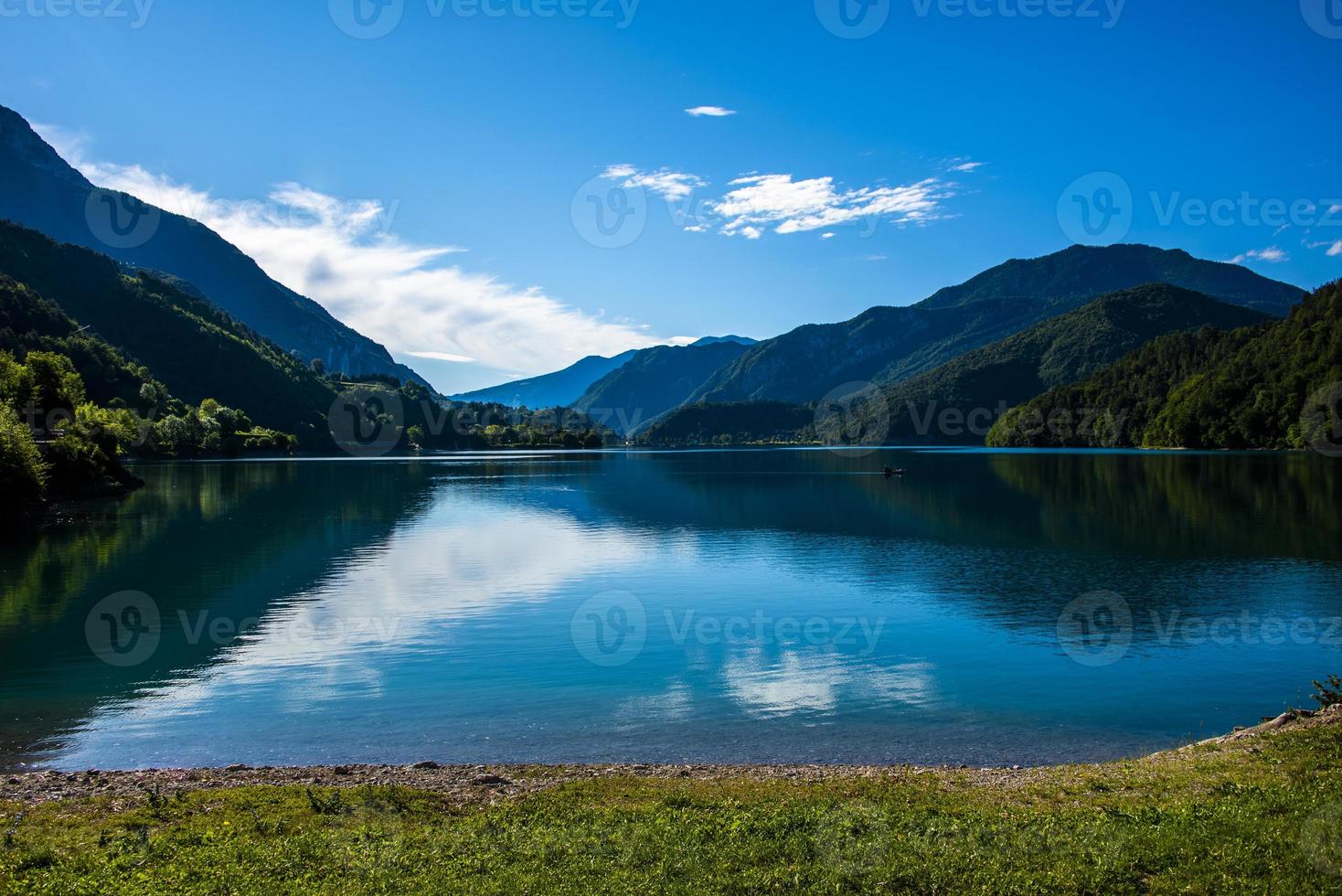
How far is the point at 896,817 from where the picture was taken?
39.3ft

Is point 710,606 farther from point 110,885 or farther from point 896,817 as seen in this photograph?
point 110,885

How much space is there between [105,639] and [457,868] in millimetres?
25773

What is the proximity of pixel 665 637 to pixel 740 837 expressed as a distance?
18.2 meters

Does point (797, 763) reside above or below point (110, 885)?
below

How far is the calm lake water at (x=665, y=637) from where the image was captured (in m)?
18.9

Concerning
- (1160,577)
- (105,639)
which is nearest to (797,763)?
(105,639)
